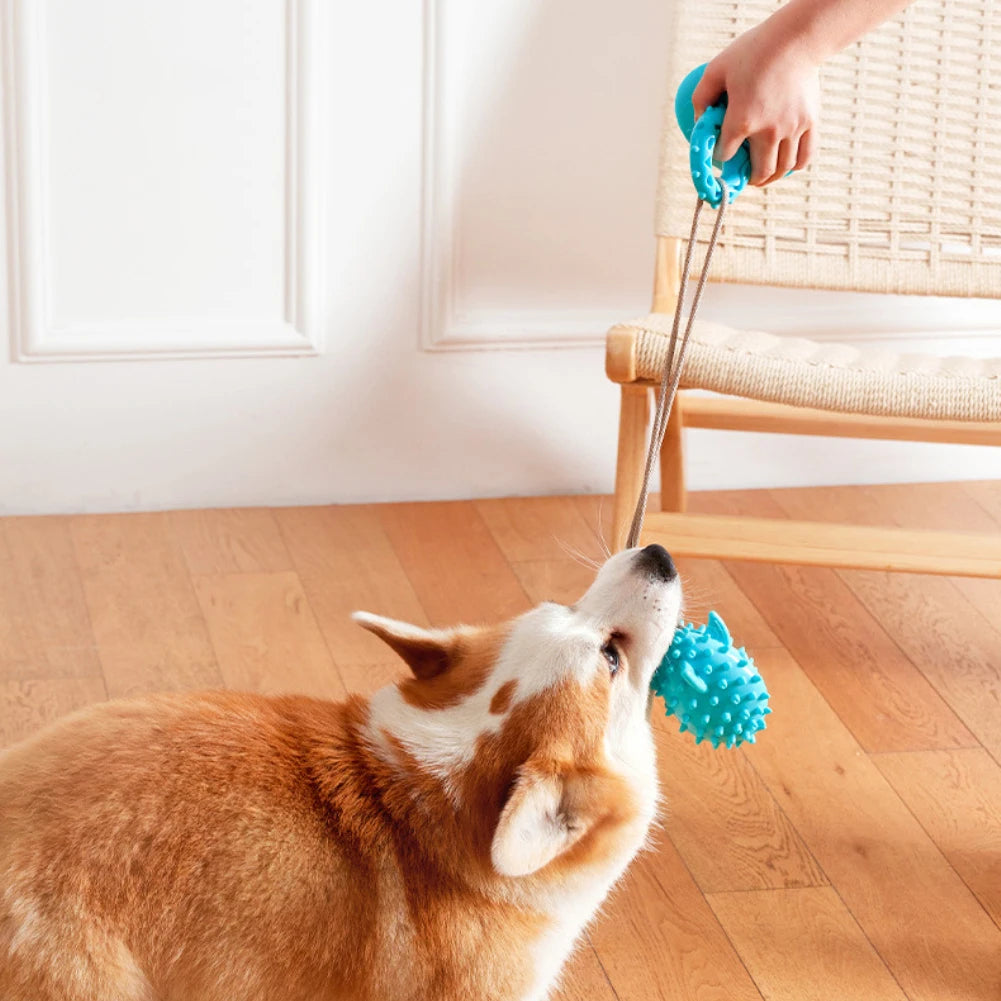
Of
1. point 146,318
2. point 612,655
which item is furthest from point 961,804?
point 146,318

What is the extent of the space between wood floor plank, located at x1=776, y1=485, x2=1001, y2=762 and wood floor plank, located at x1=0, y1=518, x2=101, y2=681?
4.10 ft

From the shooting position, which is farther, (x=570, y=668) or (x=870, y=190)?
(x=870, y=190)

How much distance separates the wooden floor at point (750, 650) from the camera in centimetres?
176

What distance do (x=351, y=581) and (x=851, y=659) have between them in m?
0.81

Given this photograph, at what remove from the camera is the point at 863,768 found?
2.10 metres

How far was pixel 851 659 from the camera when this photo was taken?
238cm

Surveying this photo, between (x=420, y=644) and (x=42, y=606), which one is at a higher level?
(x=420, y=644)

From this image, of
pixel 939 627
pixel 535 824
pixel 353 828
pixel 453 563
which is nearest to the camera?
pixel 535 824

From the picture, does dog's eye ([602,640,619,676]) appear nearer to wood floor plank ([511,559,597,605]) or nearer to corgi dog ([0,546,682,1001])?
corgi dog ([0,546,682,1001])

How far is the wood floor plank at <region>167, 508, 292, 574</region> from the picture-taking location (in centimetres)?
258

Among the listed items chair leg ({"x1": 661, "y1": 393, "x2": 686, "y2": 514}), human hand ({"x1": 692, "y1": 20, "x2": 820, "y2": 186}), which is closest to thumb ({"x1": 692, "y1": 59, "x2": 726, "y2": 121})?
human hand ({"x1": 692, "y1": 20, "x2": 820, "y2": 186})

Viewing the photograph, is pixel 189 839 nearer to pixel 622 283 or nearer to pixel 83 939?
pixel 83 939

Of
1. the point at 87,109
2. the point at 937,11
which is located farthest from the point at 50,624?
the point at 937,11

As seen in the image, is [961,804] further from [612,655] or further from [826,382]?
[612,655]
